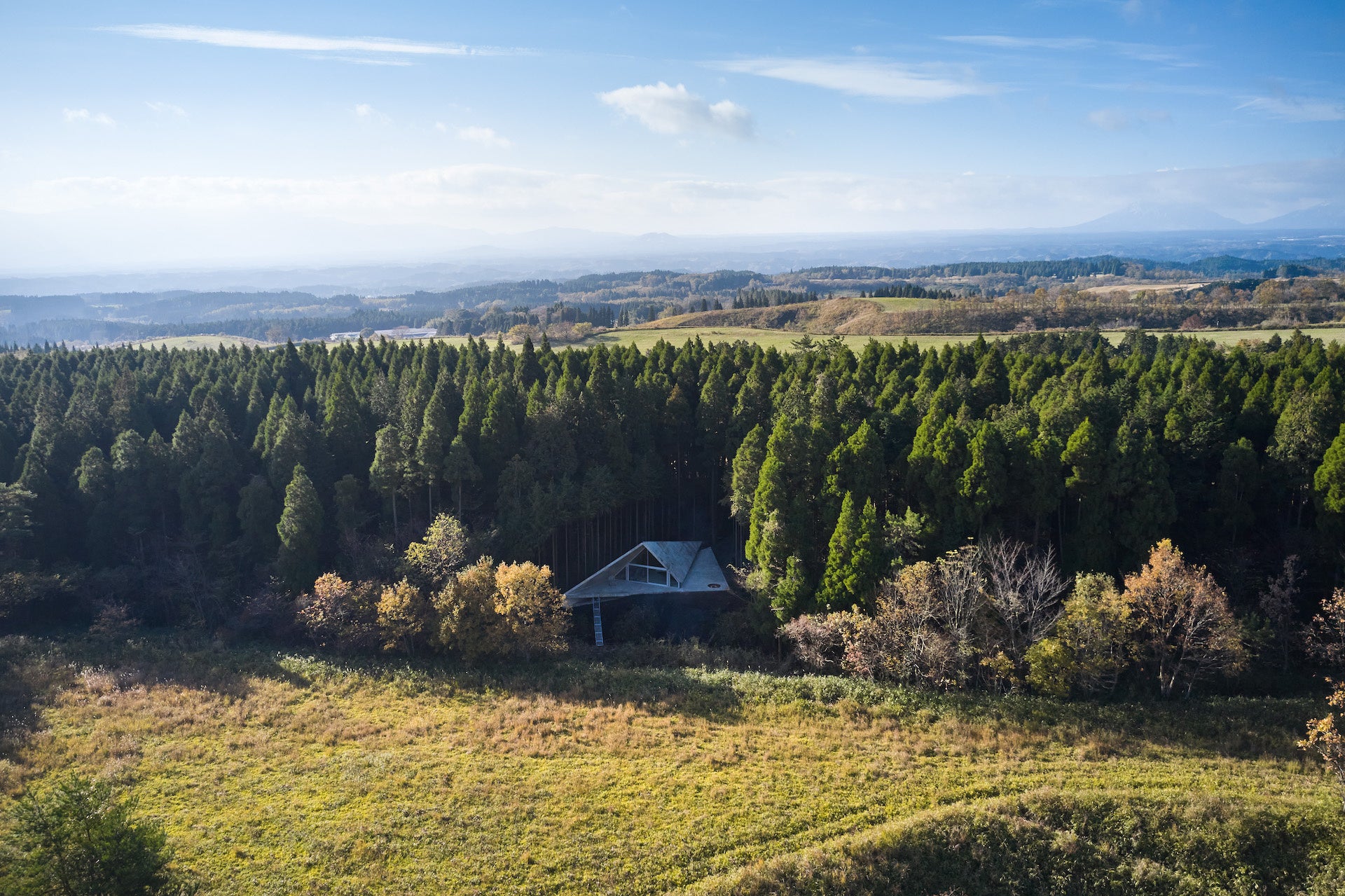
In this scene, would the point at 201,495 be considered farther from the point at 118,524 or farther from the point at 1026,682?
the point at 1026,682

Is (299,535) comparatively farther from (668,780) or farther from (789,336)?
(789,336)

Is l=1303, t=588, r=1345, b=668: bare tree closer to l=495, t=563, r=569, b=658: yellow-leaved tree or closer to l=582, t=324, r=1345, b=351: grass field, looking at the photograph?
l=495, t=563, r=569, b=658: yellow-leaved tree

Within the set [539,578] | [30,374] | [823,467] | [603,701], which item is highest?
[30,374]

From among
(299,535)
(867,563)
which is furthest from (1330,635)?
(299,535)

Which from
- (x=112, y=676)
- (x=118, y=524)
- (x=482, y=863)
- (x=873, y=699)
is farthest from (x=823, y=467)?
(x=118, y=524)

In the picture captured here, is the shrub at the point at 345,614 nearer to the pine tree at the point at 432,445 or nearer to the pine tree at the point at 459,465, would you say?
the pine tree at the point at 459,465

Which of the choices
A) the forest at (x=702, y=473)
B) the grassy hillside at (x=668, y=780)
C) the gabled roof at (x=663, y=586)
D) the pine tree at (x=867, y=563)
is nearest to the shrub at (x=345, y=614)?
the forest at (x=702, y=473)
